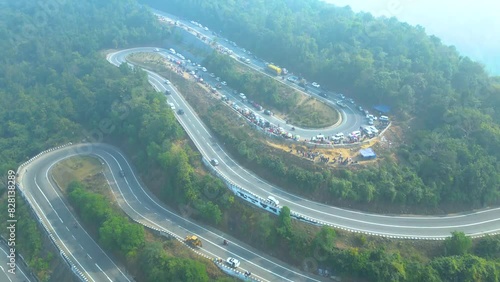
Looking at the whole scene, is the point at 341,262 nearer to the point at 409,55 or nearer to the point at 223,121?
the point at 223,121

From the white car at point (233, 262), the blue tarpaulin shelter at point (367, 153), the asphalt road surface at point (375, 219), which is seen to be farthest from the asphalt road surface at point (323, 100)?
the white car at point (233, 262)

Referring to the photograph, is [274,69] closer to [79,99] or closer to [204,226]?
[79,99]

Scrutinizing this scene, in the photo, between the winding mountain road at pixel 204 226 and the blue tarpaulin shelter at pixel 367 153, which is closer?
the winding mountain road at pixel 204 226

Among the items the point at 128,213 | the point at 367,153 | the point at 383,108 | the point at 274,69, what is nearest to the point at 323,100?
the point at 383,108

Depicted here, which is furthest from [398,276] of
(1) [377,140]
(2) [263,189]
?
(1) [377,140]

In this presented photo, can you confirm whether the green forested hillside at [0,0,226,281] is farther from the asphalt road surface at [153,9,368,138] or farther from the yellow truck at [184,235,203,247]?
the asphalt road surface at [153,9,368,138]

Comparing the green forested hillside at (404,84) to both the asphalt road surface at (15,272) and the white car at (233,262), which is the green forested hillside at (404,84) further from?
the asphalt road surface at (15,272)

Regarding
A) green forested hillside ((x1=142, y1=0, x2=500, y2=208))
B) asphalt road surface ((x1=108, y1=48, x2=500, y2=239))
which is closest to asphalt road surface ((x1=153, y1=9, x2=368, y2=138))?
green forested hillside ((x1=142, y1=0, x2=500, y2=208))
